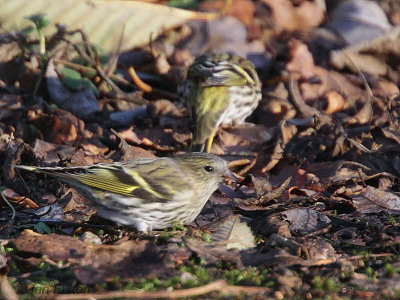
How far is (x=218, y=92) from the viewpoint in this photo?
6.49 m

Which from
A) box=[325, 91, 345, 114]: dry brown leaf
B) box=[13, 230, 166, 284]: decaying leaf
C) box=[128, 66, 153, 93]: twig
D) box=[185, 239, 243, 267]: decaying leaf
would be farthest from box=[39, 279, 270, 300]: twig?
box=[128, 66, 153, 93]: twig

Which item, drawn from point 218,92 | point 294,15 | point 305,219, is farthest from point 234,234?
point 294,15

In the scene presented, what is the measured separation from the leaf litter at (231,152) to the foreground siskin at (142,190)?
3.8 inches

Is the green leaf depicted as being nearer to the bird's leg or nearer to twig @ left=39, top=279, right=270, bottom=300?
the bird's leg

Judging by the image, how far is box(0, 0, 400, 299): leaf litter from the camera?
374cm

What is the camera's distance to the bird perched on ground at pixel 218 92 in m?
6.16

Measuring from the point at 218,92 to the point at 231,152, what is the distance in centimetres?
90

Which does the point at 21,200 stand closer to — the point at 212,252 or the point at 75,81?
the point at 212,252

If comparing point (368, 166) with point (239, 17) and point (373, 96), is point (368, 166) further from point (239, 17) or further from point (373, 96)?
point (239, 17)

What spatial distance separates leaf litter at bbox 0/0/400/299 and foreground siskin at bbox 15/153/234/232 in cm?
10

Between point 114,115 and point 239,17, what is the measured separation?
8.88 feet

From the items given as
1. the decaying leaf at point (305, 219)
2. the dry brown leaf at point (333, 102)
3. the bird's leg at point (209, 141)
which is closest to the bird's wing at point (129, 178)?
the decaying leaf at point (305, 219)

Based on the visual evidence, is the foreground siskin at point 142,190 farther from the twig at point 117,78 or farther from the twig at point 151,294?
the twig at point 117,78

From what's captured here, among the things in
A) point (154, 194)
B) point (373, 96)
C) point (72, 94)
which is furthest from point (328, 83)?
point (154, 194)
